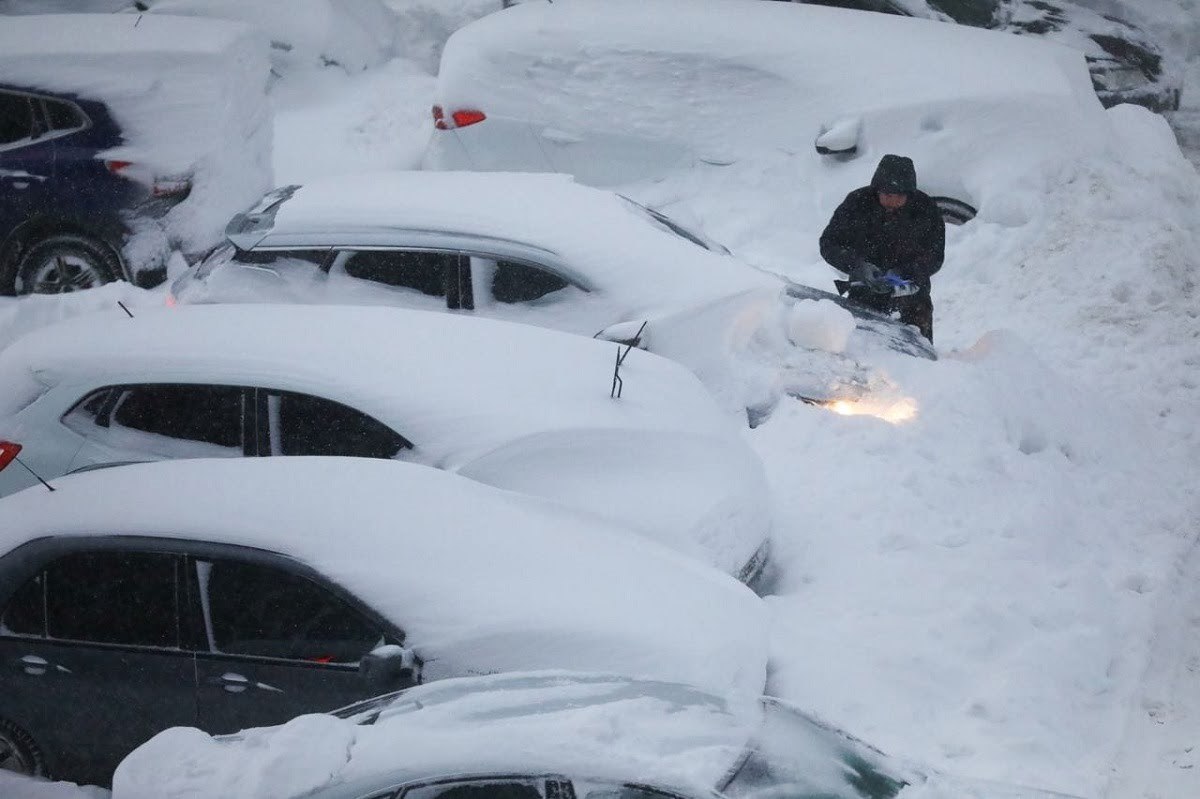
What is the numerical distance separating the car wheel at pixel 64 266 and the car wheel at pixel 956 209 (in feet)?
19.1

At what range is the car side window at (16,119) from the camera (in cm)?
718

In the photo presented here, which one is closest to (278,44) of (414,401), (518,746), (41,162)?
(41,162)

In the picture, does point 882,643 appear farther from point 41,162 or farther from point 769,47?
point 41,162

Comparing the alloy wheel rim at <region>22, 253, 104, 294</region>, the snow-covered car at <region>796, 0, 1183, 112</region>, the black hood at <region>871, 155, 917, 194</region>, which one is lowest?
the alloy wheel rim at <region>22, 253, 104, 294</region>

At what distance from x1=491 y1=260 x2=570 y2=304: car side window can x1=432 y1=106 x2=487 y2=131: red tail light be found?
10.6ft

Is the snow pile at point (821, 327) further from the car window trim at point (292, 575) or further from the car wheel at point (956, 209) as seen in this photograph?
the car window trim at point (292, 575)

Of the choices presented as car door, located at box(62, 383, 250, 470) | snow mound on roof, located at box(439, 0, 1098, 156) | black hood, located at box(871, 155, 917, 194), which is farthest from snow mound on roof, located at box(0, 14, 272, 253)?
black hood, located at box(871, 155, 917, 194)

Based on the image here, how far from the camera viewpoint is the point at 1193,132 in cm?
1120

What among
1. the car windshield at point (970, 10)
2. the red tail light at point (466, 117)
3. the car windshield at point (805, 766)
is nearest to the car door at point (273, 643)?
the car windshield at point (805, 766)

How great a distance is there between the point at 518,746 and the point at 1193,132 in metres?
11.1

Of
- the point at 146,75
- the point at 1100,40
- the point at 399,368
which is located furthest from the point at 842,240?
the point at 1100,40

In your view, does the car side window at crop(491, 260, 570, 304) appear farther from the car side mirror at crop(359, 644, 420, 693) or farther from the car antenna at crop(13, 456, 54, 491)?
the car side mirror at crop(359, 644, 420, 693)

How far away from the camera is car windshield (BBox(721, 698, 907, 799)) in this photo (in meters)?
2.79

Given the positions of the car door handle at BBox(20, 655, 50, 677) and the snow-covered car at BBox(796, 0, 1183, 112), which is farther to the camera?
the snow-covered car at BBox(796, 0, 1183, 112)
